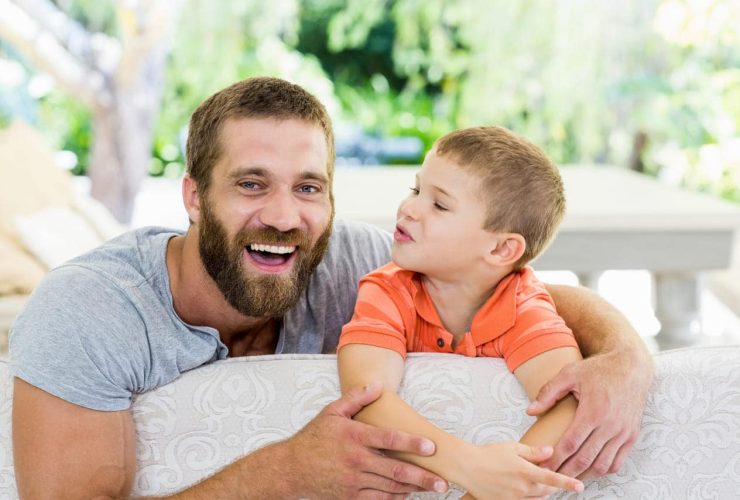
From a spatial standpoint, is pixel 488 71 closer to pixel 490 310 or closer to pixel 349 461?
pixel 490 310

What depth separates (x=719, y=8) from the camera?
611cm

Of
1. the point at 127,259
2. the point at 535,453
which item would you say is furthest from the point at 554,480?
the point at 127,259

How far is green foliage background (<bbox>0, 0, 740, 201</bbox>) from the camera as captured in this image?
19.6ft

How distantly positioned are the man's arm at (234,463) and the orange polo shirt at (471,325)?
0.17 m

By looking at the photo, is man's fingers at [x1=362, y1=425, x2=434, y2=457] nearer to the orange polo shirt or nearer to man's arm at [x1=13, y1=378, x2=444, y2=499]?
man's arm at [x1=13, y1=378, x2=444, y2=499]

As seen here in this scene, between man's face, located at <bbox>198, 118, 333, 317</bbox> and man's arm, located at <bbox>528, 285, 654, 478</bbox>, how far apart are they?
1.55 feet

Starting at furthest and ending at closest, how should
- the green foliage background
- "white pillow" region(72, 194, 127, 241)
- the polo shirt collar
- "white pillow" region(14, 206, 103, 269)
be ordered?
1. the green foliage background
2. "white pillow" region(72, 194, 127, 241)
3. "white pillow" region(14, 206, 103, 269)
4. the polo shirt collar

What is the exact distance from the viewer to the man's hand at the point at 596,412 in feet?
3.97

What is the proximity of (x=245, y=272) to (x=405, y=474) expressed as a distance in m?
0.46

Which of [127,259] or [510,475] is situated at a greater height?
[127,259]

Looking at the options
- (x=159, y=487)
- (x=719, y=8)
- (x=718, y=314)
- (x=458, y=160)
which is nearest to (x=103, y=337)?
(x=159, y=487)

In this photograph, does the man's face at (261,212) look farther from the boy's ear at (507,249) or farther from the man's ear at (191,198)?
the boy's ear at (507,249)

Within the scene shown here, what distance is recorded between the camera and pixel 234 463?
1.24 m

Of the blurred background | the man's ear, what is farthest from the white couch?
the blurred background
